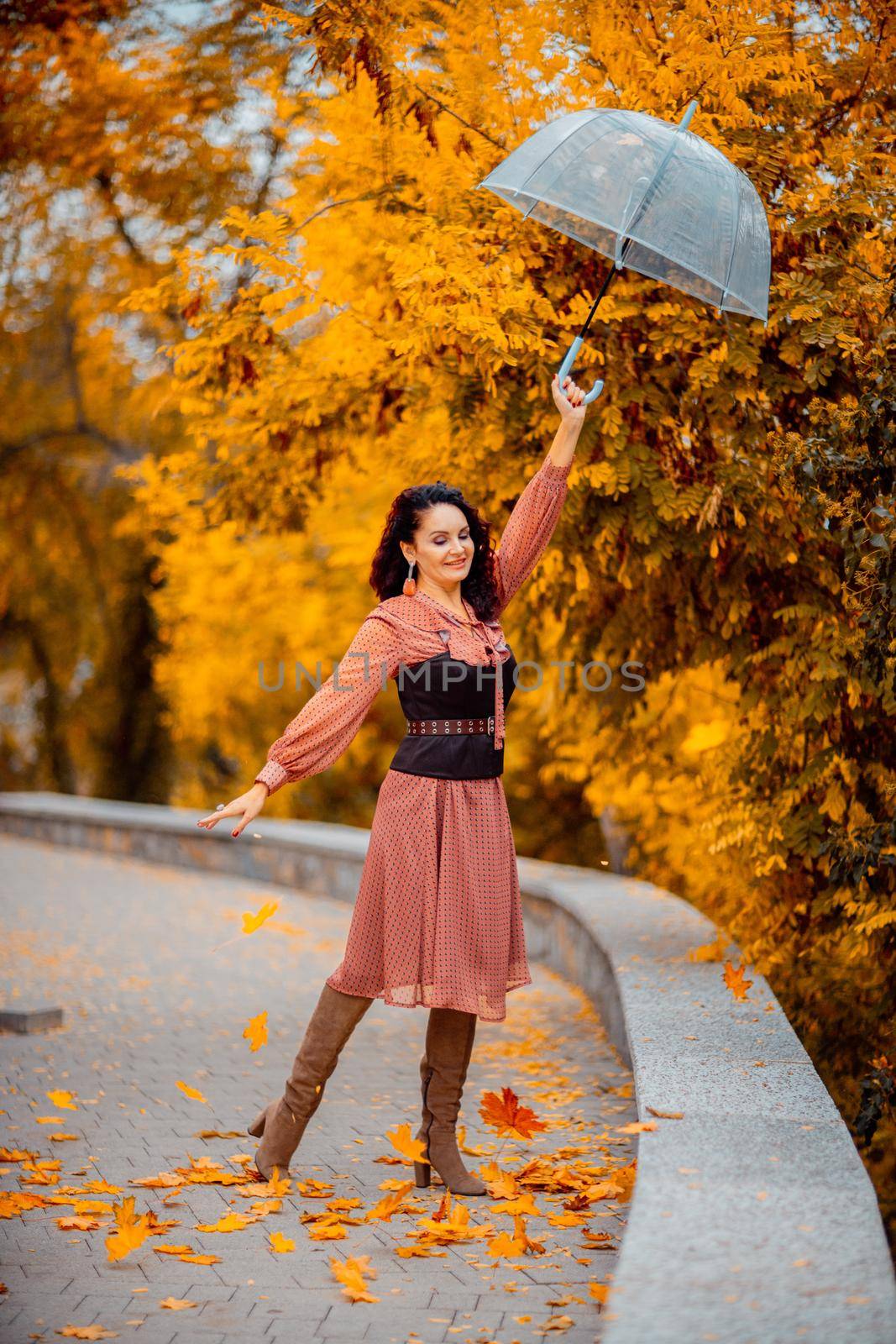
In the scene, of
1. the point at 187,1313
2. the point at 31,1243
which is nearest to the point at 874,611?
the point at 187,1313

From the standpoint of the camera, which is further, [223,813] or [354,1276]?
[223,813]

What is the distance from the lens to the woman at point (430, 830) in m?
3.98

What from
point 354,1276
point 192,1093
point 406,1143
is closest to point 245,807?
point 406,1143

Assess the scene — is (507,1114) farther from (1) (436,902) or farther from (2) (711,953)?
(2) (711,953)

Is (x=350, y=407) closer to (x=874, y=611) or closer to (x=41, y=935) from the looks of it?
(x=874, y=611)

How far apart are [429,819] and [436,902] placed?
0.22 meters

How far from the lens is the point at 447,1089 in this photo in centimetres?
411

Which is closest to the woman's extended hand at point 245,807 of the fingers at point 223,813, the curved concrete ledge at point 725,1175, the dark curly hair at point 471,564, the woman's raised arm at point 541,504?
the fingers at point 223,813

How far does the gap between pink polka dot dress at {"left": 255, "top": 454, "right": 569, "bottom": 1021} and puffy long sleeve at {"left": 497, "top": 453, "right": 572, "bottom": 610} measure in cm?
26

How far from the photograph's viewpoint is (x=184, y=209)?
45.3 feet

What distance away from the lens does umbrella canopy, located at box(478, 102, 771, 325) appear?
4281mm

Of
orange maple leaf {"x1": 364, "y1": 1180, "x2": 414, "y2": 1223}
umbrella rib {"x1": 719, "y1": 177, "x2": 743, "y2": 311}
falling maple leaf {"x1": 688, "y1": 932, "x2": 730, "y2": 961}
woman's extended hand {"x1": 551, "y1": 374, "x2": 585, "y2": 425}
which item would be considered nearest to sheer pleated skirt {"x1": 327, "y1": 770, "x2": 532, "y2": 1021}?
orange maple leaf {"x1": 364, "y1": 1180, "x2": 414, "y2": 1223}

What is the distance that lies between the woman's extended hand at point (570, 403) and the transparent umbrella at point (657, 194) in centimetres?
5

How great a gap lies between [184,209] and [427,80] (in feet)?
28.4
